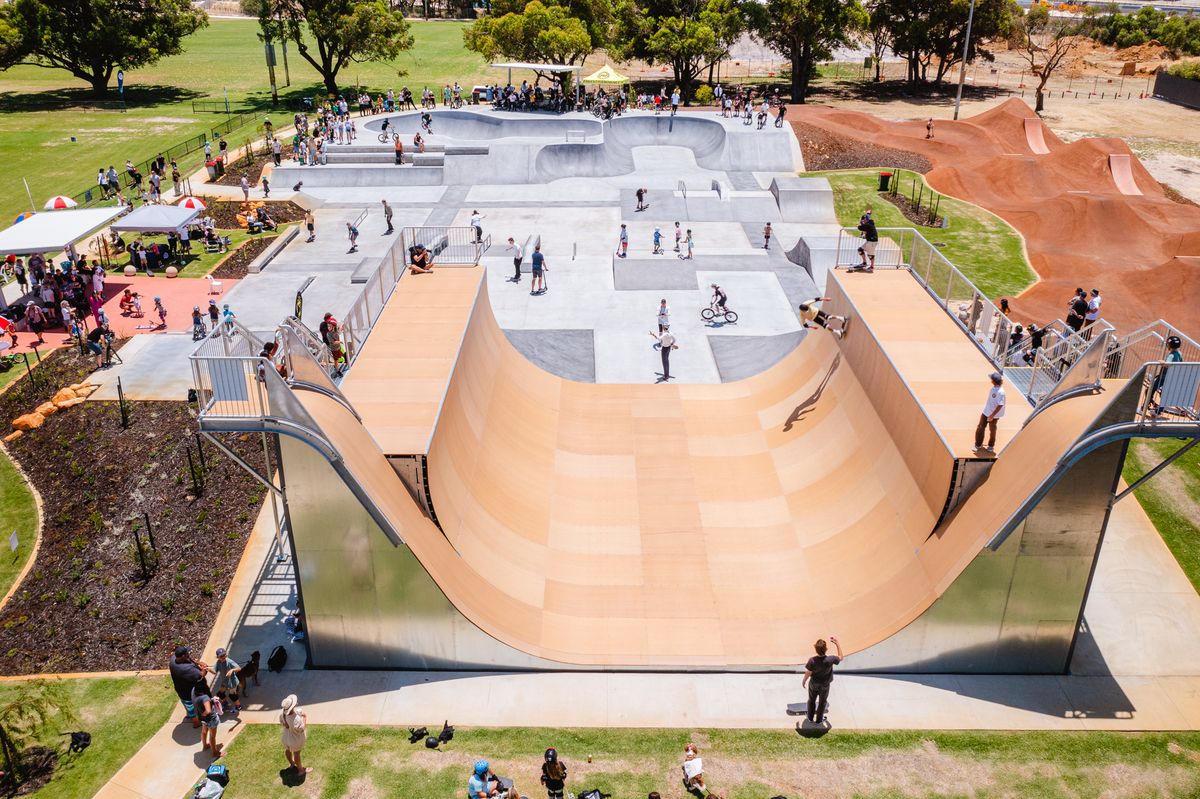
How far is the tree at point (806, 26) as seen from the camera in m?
58.7

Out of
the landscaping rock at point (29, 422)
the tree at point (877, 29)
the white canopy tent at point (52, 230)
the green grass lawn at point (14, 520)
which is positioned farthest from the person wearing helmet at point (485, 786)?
the tree at point (877, 29)

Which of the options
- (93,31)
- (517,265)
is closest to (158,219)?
(517,265)

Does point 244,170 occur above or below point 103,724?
above

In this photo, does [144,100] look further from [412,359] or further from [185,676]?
[185,676]

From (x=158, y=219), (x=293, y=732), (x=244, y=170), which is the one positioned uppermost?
(x=244, y=170)

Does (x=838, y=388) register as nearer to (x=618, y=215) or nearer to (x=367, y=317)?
(x=367, y=317)

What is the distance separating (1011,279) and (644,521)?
21.3 meters

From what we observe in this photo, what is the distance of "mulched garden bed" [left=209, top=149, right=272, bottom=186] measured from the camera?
42.6m

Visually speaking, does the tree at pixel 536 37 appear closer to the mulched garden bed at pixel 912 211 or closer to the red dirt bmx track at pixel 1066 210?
the red dirt bmx track at pixel 1066 210

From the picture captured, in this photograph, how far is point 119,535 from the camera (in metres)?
17.6

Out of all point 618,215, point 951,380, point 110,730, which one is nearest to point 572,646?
point 110,730

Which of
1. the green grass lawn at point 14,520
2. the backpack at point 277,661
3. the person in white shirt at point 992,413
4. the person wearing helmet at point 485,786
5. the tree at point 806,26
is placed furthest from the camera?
the tree at point 806,26

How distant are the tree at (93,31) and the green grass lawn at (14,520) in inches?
1925

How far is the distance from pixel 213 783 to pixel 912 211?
3549 centimetres
